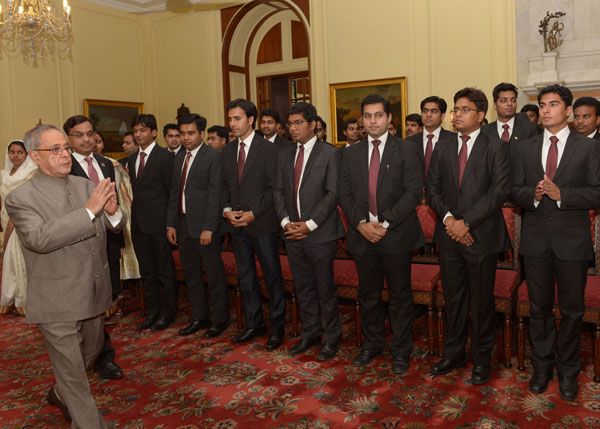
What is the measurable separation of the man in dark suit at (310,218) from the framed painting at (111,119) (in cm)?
727

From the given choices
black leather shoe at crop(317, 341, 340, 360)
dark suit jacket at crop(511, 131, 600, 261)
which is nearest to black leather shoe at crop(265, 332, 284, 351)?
black leather shoe at crop(317, 341, 340, 360)

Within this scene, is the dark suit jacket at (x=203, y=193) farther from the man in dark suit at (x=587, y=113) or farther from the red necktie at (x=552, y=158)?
the man in dark suit at (x=587, y=113)

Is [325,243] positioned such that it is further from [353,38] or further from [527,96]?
[353,38]

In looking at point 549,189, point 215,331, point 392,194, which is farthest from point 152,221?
point 549,189

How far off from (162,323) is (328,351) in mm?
1644

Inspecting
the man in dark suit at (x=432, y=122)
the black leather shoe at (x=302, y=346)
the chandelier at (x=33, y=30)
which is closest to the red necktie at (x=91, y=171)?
the black leather shoe at (x=302, y=346)

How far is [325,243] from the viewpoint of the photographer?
380 centimetres

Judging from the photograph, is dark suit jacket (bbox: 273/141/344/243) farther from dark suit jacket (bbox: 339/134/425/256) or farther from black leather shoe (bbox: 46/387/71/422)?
black leather shoe (bbox: 46/387/71/422)

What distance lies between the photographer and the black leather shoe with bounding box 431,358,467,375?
3434 millimetres

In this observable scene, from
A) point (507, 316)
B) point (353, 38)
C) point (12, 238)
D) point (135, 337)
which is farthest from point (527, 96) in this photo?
point (12, 238)

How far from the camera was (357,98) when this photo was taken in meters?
9.10

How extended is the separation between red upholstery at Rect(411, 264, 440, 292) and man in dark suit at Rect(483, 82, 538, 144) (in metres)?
1.57

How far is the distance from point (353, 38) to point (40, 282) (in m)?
7.56

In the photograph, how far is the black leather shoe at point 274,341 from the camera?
4072 mm
